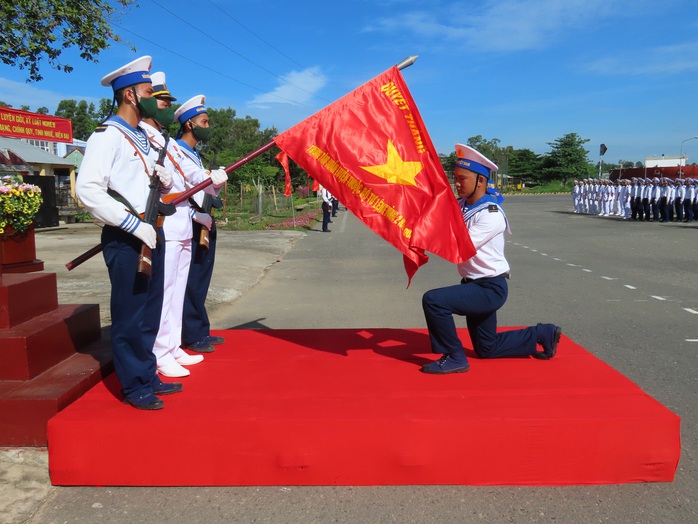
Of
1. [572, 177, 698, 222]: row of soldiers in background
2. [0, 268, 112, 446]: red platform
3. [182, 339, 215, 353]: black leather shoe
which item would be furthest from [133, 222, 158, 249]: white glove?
[572, 177, 698, 222]: row of soldiers in background

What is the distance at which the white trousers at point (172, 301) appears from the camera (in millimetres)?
3814

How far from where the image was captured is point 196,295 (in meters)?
4.48

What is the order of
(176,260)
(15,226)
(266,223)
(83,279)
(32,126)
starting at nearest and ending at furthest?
(176,260) < (15,226) < (83,279) < (32,126) < (266,223)

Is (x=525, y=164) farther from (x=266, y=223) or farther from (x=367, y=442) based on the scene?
(x=367, y=442)

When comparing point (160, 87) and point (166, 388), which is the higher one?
point (160, 87)

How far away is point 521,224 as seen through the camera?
22172 millimetres

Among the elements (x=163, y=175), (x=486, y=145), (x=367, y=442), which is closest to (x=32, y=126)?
(x=163, y=175)

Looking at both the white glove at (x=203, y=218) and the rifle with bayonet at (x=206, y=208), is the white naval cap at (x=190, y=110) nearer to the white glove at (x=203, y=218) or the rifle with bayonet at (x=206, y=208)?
the rifle with bayonet at (x=206, y=208)

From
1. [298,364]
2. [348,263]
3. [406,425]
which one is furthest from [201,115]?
[348,263]

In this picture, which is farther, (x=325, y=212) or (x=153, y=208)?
(x=325, y=212)

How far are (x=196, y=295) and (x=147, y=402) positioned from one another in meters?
1.46

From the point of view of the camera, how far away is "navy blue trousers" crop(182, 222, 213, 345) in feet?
14.5

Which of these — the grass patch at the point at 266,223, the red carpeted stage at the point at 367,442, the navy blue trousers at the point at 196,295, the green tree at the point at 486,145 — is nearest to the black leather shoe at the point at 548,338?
the red carpeted stage at the point at 367,442

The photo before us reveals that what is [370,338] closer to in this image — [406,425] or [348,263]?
[406,425]
